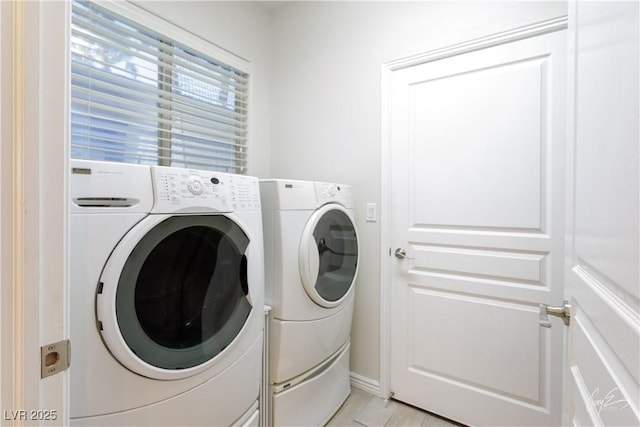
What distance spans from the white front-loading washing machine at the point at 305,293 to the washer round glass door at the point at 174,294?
0.88ft

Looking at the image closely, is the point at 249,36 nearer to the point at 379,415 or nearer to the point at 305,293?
the point at 305,293

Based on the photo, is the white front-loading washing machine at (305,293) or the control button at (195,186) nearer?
the control button at (195,186)

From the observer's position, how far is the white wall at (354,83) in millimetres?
1770

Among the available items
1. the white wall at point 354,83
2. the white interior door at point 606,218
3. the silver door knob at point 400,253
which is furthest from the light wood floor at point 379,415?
the white interior door at point 606,218

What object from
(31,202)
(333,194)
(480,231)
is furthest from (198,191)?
(480,231)

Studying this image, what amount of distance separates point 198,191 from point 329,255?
33.7 inches

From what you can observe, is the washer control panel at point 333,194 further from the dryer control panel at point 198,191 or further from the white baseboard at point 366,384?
the white baseboard at point 366,384

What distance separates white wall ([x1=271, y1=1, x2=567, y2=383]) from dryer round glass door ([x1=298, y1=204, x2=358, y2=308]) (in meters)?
0.22

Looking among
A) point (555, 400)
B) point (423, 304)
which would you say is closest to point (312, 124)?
point (423, 304)

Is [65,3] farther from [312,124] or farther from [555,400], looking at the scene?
[555,400]

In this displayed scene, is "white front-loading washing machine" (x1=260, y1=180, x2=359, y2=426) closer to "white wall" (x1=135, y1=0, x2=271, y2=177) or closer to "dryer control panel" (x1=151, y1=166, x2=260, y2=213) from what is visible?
"dryer control panel" (x1=151, y1=166, x2=260, y2=213)

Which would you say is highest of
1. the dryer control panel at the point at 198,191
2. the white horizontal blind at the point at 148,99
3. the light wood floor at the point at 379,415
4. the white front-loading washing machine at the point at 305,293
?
the white horizontal blind at the point at 148,99

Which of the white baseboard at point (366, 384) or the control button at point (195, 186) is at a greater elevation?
the control button at point (195, 186)

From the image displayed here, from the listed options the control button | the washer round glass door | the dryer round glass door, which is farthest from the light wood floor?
the control button
